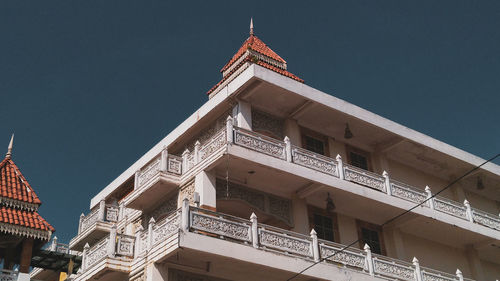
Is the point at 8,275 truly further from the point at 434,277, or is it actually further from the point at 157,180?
the point at 434,277

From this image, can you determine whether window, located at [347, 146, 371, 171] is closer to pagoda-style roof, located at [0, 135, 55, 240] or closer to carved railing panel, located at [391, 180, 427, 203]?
carved railing panel, located at [391, 180, 427, 203]

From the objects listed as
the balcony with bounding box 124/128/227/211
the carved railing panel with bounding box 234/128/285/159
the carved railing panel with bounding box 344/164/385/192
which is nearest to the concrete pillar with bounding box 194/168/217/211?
the balcony with bounding box 124/128/227/211

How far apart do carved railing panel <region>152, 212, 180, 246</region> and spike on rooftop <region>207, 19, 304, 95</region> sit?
8.04m

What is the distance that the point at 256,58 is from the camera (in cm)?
2212

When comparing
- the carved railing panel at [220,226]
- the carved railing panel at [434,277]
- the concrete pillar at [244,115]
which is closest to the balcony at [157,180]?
the concrete pillar at [244,115]

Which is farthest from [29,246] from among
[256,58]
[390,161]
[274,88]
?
[390,161]

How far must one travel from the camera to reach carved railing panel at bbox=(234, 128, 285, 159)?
1659 cm

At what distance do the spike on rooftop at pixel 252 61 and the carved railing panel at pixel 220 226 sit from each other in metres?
7.91

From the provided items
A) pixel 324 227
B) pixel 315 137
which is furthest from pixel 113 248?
pixel 315 137

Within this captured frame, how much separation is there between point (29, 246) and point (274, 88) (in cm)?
800

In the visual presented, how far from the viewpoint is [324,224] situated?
18562mm

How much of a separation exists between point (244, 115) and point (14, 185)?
6776 mm

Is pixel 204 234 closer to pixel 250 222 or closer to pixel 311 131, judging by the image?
pixel 250 222

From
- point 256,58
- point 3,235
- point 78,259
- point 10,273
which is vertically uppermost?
point 256,58
